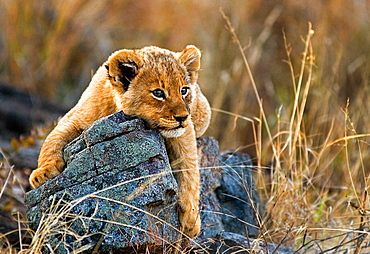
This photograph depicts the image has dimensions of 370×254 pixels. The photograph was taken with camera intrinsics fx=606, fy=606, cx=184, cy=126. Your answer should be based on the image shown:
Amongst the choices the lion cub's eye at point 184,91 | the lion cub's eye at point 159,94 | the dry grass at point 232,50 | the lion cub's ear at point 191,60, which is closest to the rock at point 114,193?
the lion cub's eye at point 159,94

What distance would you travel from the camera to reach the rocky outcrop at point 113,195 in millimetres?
3861

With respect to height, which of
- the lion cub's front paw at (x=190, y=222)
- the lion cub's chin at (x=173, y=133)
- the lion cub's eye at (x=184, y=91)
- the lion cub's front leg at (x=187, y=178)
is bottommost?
the lion cub's front paw at (x=190, y=222)

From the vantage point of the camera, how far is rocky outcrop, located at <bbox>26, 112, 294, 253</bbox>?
3.86m

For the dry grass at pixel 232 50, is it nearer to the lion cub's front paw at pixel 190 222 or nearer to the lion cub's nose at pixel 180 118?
the lion cub's front paw at pixel 190 222

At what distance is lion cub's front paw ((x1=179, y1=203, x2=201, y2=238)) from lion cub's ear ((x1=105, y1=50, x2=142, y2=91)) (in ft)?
3.13

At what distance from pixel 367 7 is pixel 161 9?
4250mm

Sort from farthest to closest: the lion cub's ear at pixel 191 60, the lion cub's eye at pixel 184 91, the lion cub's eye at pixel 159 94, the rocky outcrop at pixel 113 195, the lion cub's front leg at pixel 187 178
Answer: the lion cub's ear at pixel 191 60, the lion cub's front leg at pixel 187 178, the lion cub's eye at pixel 184 91, the lion cub's eye at pixel 159 94, the rocky outcrop at pixel 113 195

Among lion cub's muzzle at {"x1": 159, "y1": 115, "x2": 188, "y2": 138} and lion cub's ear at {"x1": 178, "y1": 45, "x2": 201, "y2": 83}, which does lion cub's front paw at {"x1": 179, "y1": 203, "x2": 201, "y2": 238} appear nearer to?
lion cub's muzzle at {"x1": 159, "y1": 115, "x2": 188, "y2": 138}

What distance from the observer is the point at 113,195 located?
395 centimetres

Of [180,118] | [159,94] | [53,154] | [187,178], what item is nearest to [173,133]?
[180,118]

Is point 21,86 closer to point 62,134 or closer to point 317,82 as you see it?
point 317,82

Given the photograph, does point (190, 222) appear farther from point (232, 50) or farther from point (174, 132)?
point (232, 50)

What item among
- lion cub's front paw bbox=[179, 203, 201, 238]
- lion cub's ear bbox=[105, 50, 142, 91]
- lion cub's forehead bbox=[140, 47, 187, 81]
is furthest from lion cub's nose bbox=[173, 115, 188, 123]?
lion cub's front paw bbox=[179, 203, 201, 238]

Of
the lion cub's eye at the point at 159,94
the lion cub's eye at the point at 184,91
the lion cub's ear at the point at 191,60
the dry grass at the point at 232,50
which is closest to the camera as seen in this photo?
the lion cub's eye at the point at 159,94
